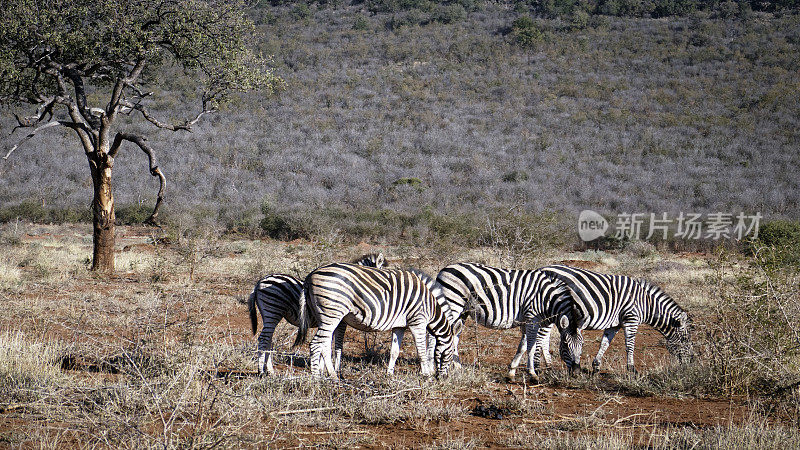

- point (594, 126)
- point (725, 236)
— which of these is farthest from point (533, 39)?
point (725, 236)

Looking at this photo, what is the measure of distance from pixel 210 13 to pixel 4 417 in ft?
38.2

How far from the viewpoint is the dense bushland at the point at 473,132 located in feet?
108

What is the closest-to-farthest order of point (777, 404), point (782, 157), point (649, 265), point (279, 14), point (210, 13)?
point (777, 404) → point (210, 13) → point (649, 265) → point (782, 157) → point (279, 14)

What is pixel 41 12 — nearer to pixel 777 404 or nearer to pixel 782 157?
pixel 777 404

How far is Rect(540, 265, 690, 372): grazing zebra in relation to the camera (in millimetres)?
8562

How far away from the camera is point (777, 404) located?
6.30m

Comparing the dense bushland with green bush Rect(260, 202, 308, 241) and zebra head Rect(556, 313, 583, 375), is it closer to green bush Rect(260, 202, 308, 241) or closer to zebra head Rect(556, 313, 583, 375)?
green bush Rect(260, 202, 308, 241)

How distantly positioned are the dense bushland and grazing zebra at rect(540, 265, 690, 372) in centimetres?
1418

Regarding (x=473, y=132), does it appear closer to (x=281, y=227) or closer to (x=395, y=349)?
(x=281, y=227)

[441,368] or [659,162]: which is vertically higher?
[659,162]

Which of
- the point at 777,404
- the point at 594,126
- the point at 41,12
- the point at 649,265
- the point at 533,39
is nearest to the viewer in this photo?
the point at 777,404

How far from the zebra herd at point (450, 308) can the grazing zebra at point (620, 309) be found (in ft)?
0.05

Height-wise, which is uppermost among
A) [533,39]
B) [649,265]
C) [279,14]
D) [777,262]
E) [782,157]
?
[279,14]

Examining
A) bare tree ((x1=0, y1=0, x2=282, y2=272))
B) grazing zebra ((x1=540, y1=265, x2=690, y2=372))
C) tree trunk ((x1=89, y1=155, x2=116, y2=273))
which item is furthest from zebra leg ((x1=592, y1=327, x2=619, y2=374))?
tree trunk ((x1=89, y1=155, x2=116, y2=273))
